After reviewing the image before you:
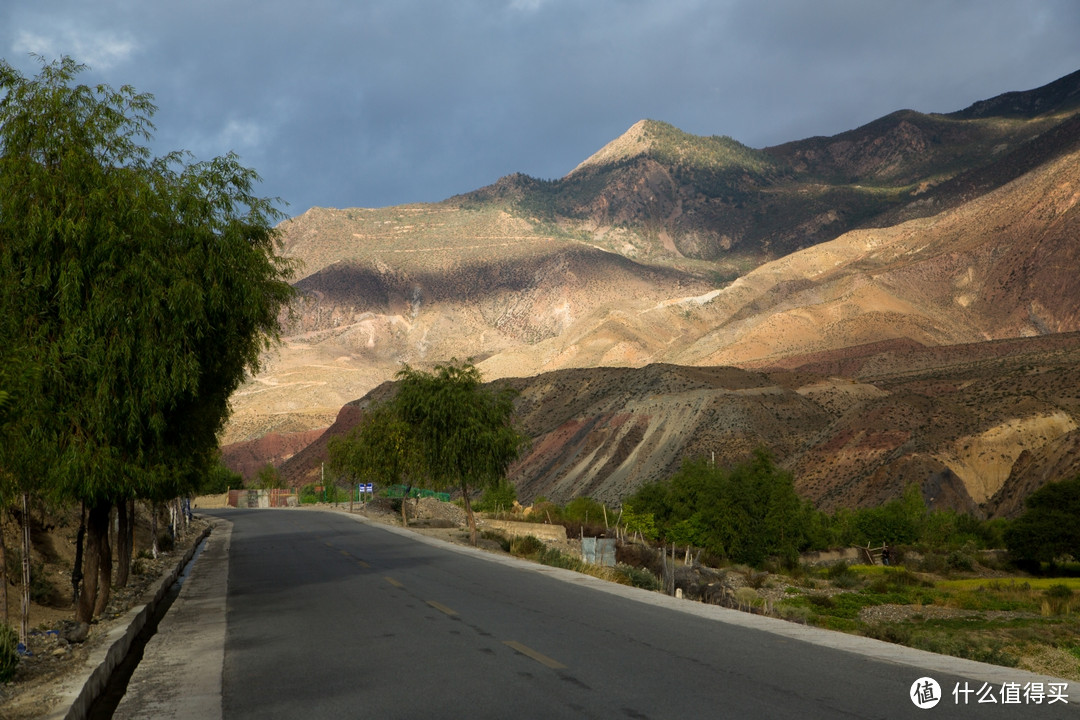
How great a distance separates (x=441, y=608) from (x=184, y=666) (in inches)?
192

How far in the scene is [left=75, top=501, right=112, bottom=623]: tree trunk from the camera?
1642 cm

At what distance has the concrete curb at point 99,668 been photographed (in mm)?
9656

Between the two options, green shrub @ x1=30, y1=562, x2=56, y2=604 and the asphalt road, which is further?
green shrub @ x1=30, y1=562, x2=56, y2=604

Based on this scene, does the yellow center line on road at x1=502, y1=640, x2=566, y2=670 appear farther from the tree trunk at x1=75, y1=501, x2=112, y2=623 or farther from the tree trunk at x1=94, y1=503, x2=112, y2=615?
the tree trunk at x1=94, y1=503, x2=112, y2=615

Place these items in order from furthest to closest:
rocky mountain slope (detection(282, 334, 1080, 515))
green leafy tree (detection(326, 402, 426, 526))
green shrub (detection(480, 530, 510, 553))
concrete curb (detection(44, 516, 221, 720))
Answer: rocky mountain slope (detection(282, 334, 1080, 515)) < green leafy tree (detection(326, 402, 426, 526)) < green shrub (detection(480, 530, 510, 553)) < concrete curb (detection(44, 516, 221, 720))

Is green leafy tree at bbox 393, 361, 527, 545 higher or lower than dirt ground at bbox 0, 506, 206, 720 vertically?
higher

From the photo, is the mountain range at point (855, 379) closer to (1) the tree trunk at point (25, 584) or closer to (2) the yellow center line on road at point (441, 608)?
(1) the tree trunk at point (25, 584)

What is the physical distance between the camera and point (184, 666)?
11.8 metres

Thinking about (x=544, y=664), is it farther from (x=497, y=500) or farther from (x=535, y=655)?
(x=497, y=500)

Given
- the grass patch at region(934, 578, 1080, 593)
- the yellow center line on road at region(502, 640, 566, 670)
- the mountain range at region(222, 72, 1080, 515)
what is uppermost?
the mountain range at region(222, 72, 1080, 515)

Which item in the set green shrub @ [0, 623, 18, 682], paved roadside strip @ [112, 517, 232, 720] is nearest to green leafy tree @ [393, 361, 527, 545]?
paved roadside strip @ [112, 517, 232, 720]

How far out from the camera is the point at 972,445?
8212 cm

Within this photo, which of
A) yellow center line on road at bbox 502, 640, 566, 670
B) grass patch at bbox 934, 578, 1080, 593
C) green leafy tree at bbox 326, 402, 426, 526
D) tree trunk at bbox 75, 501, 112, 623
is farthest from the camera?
green leafy tree at bbox 326, 402, 426, 526

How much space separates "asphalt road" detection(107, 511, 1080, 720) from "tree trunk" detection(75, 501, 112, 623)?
4.61ft
